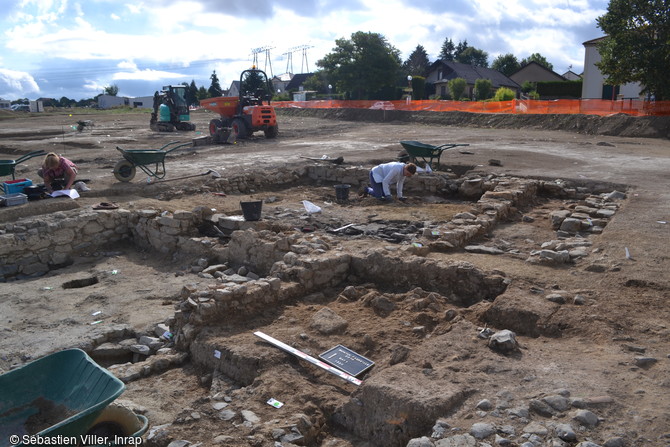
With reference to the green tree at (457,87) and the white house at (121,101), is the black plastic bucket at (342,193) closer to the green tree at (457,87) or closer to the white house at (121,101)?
the green tree at (457,87)

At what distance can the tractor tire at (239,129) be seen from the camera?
18734 mm

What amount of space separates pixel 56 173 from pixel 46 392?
6892 mm

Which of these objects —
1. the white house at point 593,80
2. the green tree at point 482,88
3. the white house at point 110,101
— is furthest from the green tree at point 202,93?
the white house at point 593,80

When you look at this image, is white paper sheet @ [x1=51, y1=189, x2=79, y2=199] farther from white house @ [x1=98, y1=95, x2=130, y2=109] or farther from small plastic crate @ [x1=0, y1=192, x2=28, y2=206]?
white house @ [x1=98, y1=95, x2=130, y2=109]

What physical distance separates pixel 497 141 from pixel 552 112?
765 cm

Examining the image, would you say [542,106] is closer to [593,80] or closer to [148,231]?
[593,80]

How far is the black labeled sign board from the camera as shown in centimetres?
432

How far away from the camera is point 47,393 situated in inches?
146

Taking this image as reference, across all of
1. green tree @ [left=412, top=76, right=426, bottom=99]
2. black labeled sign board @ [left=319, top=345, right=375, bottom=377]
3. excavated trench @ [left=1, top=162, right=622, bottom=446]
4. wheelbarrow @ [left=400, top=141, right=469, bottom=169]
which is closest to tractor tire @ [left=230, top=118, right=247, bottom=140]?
wheelbarrow @ [left=400, top=141, right=469, bottom=169]

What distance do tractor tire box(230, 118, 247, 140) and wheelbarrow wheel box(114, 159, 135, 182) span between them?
7776 millimetres

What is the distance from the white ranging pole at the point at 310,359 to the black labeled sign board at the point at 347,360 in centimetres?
5

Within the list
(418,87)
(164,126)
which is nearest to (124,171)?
(164,126)

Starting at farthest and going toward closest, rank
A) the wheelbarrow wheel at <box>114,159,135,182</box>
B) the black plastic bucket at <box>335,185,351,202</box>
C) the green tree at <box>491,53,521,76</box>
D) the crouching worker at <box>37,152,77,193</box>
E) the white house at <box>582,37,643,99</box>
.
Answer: the green tree at <box>491,53,521,76</box>, the white house at <box>582,37,643,99</box>, the wheelbarrow wheel at <box>114,159,135,182</box>, the black plastic bucket at <box>335,185,351,202</box>, the crouching worker at <box>37,152,77,193</box>

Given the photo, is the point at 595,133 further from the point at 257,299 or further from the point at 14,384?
the point at 14,384
